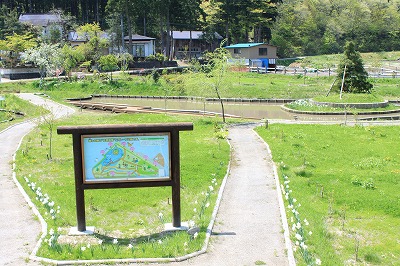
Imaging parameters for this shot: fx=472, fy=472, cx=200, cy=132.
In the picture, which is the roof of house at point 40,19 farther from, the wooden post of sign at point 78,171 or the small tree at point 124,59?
the wooden post of sign at point 78,171

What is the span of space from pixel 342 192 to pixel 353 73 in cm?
2747

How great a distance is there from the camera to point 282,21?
9019 centimetres

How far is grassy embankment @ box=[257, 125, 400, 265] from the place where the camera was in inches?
419

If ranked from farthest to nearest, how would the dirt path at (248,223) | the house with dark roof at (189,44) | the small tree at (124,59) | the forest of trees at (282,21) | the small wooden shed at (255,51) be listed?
the house with dark roof at (189,44) < the forest of trees at (282,21) < the small wooden shed at (255,51) < the small tree at (124,59) < the dirt path at (248,223)

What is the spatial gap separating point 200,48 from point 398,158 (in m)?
72.2

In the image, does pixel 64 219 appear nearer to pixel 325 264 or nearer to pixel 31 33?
pixel 325 264

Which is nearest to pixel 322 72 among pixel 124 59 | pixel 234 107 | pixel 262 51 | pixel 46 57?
pixel 262 51

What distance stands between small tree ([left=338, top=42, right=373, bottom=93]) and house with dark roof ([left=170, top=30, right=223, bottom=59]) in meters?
44.3

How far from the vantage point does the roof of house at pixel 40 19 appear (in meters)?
76.8

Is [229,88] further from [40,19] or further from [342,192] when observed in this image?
[40,19]

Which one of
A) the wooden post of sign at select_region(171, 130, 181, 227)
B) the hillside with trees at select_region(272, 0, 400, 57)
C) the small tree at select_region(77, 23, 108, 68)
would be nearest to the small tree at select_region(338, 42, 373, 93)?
the wooden post of sign at select_region(171, 130, 181, 227)

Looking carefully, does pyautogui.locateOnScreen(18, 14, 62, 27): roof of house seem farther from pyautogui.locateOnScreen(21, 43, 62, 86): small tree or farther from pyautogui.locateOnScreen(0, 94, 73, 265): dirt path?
pyautogui.locateOnScreen(0, 94, 73, 265): dirt path

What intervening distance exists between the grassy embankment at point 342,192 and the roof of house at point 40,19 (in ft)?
204

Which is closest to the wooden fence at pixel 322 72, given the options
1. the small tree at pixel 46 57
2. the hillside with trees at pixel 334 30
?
the hillside with trees at pixel 334 30
